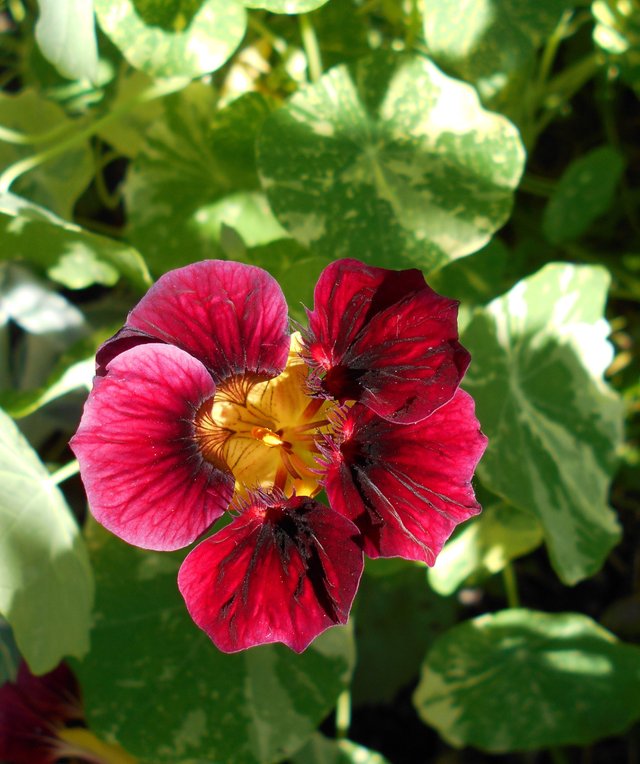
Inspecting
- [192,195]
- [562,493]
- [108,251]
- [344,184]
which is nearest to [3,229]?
[108,251]

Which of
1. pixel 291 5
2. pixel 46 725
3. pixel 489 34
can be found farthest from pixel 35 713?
pixel 489 34

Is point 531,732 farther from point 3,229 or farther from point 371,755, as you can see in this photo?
point 3,229

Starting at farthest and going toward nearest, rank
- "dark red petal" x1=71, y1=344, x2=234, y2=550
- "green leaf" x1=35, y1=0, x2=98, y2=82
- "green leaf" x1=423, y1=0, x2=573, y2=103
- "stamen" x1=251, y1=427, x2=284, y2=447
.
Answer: "green leaf" x1=423, y1=0, x2=573, y2=103, "green leaf" x1=35, y1=0, x2=98, y2=82, "stamen" x1=251, y1=427, x2=284, y2=447, "dark red petal" x1=71, y1=344, x2=234, y2=550

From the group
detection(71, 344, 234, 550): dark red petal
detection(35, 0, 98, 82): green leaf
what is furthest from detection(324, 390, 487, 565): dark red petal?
detection(35, 0, 98, 82): green leaf

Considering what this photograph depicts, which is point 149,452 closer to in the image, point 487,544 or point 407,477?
point 407,477

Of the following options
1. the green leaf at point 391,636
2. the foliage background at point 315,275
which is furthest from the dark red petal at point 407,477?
the green leaf at point 391,636

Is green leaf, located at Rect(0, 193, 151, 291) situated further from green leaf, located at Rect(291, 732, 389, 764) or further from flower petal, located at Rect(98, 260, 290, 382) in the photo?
green leaf, located at Rect(291, 732, 389, 764)

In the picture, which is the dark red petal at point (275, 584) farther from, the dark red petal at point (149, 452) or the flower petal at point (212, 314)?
the flower petal at point (212, 314)
